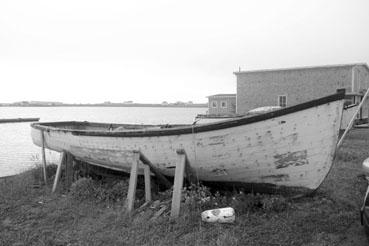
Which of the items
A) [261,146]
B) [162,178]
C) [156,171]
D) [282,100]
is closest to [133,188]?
[156,171]

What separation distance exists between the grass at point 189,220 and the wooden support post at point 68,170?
611 mm

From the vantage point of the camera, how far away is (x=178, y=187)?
5.12 m

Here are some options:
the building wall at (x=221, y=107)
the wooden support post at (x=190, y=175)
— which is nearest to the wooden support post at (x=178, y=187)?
the wooden support post at (x=190, y=175)

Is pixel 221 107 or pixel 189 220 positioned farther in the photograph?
pixel 221 107

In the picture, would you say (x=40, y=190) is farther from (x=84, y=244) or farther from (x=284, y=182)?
(x=284, y=182)

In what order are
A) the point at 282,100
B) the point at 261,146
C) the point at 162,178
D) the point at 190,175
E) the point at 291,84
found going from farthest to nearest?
1. the point at 282,100
2. the point at 291,84
3. the point at 162,178
4. the point at 190,175
5. the point at 261,146

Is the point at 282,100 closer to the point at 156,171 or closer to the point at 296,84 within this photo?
the point at 296,84

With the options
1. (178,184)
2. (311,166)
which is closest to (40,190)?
(178,184)

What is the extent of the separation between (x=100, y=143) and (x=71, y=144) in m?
1.33

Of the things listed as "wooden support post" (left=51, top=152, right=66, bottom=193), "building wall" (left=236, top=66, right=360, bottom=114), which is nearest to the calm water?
"wooden support post" (left=51, top=152, right=66, bottom=193)

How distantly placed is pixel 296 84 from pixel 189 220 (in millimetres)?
23295

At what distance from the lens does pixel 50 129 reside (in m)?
8.30

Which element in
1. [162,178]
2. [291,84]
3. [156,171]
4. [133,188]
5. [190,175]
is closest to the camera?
[133,188]

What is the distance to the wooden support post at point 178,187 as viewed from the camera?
502cm
